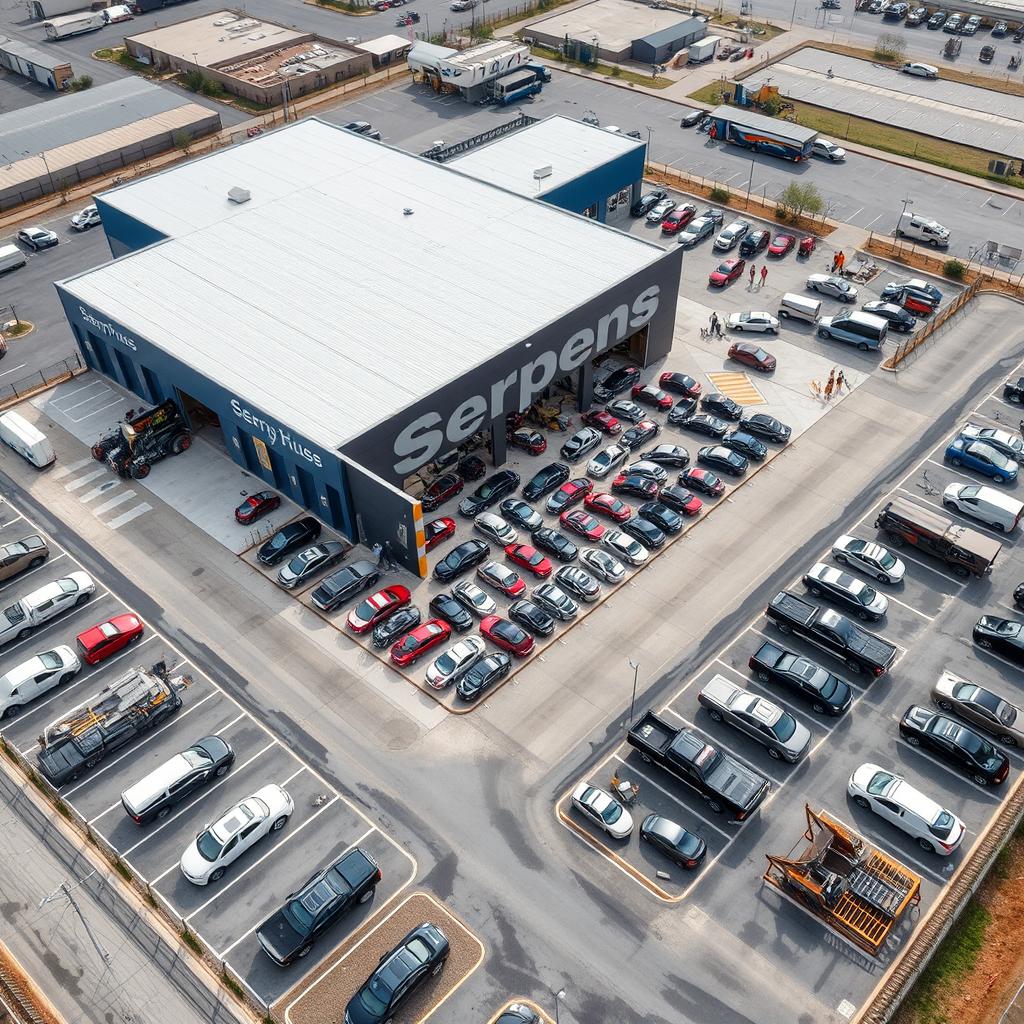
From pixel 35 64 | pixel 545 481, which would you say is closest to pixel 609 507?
pixel 545 481

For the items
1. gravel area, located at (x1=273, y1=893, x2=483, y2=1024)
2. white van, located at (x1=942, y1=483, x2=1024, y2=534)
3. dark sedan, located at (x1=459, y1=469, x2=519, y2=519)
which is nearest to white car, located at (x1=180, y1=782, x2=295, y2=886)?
gravel area, located at (x1=273, y1=893, x2=483, y2=1024)

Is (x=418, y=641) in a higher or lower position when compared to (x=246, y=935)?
higher

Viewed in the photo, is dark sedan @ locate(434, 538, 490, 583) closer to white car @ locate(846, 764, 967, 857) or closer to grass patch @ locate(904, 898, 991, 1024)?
white car @ locate(846, 764, 967, 857)

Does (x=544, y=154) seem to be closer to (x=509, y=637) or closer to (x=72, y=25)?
(x=509, y=637)

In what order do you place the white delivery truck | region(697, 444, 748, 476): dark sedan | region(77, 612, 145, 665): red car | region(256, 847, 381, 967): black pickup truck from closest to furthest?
region(256, 847, 381, 967): black pickup truck
region(77, 612, 145, 665): red car
region(697, 444, 748, 476): dark sedan
the white delivery truck

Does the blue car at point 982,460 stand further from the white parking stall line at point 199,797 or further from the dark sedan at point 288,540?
the white parking stall line at point 199,797

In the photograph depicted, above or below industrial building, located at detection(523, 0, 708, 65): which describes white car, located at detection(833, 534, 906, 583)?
below
